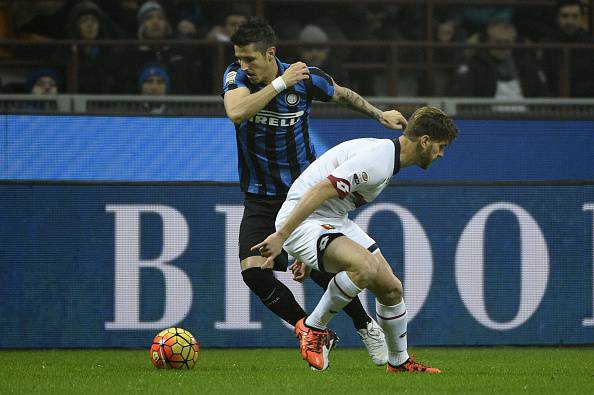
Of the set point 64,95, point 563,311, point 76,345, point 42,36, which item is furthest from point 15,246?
point 563,311

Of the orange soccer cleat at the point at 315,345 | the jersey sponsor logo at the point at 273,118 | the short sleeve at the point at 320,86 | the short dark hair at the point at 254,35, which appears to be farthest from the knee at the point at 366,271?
the short dark hair at the point at 254,35

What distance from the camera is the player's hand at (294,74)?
725 cm

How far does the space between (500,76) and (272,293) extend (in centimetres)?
476

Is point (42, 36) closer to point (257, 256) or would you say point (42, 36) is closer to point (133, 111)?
point (133, 111)

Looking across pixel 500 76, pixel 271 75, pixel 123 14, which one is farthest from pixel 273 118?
pixel 123 14

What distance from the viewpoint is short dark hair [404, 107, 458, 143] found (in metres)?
6.69

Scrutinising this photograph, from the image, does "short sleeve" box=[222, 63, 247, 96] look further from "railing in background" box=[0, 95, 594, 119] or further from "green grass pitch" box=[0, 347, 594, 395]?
"railing in background" box=[0, 95, 594, 119]

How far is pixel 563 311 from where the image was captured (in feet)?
31.7

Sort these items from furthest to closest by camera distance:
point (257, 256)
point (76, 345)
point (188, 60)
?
point (188, 60) < point (76, 345) < point (257, 256)

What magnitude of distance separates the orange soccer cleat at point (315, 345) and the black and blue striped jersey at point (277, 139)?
1.04 metres

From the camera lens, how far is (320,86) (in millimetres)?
7777

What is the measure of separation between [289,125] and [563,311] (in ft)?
10.8

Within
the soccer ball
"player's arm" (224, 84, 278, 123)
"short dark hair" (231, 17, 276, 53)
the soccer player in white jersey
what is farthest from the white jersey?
the soccer ball

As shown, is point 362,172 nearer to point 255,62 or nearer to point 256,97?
point 256,97
